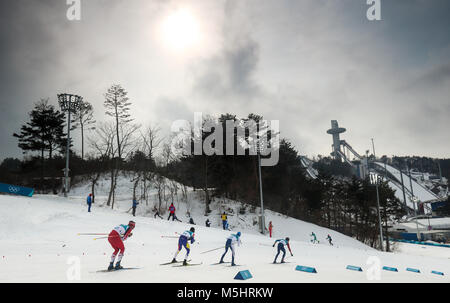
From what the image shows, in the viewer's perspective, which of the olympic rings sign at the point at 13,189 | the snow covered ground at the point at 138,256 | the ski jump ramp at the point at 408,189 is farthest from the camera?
the ski jump ramp at the point at 408,189

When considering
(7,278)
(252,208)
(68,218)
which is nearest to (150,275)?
(7,278)

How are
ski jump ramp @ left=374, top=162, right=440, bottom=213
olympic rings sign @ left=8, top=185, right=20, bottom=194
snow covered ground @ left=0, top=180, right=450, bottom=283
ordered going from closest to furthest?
1. snow covered ground @ left=0, top=180, right=450, bottom=283
2. olympic rings sign @ left=8, top=185, right=20, bottom=194
3. ski jump ramp @ left=374, top=162, right=440, bottom=213

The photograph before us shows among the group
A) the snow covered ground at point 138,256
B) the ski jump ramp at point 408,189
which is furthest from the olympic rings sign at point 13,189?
the ski jump ramp at point 408,189

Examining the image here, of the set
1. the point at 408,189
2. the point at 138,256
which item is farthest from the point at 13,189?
the point at 408,189

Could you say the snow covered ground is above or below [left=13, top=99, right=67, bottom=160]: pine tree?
below

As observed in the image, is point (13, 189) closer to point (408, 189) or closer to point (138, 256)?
point (138, 256)

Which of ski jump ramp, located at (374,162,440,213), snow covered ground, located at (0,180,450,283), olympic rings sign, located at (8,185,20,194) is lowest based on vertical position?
ski jump ramp, located at (374,162,440,213)

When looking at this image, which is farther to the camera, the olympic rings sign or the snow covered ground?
the olympic rings sign

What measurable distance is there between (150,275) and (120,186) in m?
49.1

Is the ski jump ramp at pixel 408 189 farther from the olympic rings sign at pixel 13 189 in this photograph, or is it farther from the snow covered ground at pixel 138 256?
the olympic rings sign at pixel 13 189

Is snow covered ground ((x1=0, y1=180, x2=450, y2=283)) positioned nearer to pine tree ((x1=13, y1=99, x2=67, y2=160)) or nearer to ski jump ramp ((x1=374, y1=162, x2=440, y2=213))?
pine tree ((x1=13, y1=99, x2=67, y2=160))

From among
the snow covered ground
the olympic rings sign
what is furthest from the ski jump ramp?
the olympic rings sign

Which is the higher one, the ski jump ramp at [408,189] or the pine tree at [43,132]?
the pine tree at [43,132]
